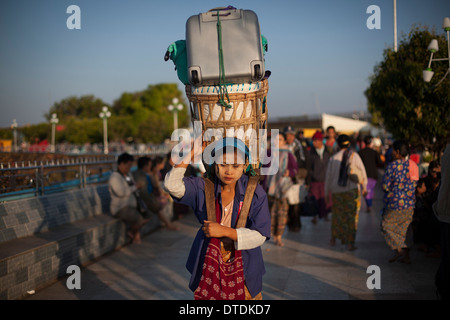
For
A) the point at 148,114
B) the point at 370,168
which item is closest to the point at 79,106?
the point at 148,114

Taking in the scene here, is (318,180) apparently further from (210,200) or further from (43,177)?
(210,200)

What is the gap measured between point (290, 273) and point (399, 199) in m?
1.90

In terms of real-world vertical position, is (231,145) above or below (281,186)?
above

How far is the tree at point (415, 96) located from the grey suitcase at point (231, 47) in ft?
23.2

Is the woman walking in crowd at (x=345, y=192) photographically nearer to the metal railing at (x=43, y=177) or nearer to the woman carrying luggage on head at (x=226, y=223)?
the metal railing at (x=43, y=177)

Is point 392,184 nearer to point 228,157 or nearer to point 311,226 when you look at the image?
point 311,226

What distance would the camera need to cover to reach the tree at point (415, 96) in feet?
30.8

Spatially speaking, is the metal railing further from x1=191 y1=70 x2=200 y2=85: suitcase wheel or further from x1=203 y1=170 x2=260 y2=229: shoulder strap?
x1=191 y1=70 x2=200 y2=85: suitcase wheel

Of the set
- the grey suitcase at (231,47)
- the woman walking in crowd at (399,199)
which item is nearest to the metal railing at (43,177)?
the grey suitcase at (231,47)

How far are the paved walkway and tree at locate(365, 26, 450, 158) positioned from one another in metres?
2.54

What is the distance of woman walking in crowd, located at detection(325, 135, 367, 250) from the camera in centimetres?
801

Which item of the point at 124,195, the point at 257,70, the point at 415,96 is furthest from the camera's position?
the point at 415,96

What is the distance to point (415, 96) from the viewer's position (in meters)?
10.2

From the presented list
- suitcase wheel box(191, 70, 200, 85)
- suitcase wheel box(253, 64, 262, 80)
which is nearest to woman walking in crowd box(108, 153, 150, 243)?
suitcase wheel box(191, 70, 200, 85)
